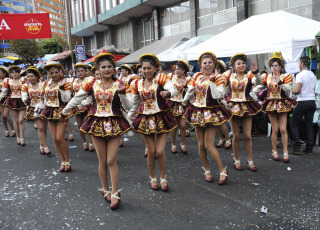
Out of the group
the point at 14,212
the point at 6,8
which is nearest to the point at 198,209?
the point at 14,212

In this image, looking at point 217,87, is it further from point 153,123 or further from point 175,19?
point 175,19

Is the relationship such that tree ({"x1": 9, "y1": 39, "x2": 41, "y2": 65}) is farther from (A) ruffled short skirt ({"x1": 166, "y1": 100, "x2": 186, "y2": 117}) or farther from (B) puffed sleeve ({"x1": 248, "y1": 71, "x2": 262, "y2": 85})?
(B) puffed sleeve ({"x1": 248, "y1": 71, "x2": 262, "y2": 85})

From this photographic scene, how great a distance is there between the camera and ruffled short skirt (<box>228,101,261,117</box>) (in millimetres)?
5062

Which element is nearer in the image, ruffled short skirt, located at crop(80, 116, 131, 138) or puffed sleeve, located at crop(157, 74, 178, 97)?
ruffled short skirt, located at crop(80, 116, 131, 138)

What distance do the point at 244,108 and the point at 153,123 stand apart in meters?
1.85

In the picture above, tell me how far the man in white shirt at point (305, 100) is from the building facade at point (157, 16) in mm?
7187

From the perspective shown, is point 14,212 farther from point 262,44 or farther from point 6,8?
point 6,8

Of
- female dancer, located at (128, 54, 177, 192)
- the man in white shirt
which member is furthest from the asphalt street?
female dancer, located at (128, 54, 177, 192)

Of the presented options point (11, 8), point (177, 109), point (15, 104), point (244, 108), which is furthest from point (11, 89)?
point (11, 8)

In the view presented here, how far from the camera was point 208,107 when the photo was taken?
4.45m

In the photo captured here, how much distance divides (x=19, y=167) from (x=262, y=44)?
655 centimetres

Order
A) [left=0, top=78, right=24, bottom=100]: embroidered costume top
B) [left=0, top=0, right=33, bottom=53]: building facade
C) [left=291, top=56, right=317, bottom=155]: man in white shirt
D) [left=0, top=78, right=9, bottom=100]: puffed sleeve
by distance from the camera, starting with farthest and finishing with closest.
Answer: [left=0, top=0, right=33, bottom=53]: building facade → [left=0, top=78, right=9, bottom=100]: puffed sleeve → [left=0, top=78, right=24, bottom=100]: embroidered costume top → [left=291, top=56, right=317, bottom=155]: man in white shirt

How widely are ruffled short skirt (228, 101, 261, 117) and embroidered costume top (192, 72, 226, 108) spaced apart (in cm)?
75

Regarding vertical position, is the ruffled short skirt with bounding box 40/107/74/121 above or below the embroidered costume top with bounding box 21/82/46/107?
below
